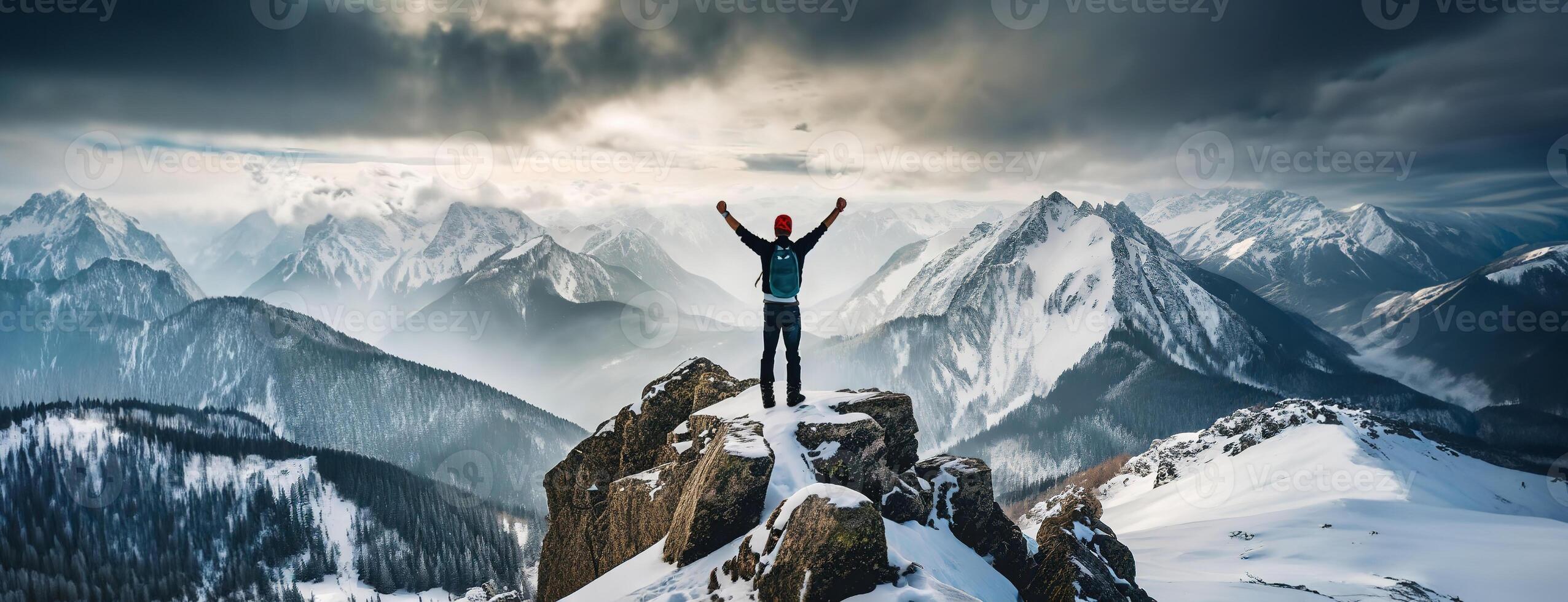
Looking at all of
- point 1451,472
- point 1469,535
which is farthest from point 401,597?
point 1451,472

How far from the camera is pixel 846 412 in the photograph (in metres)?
20.6

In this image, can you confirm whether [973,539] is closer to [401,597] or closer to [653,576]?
[653,576]

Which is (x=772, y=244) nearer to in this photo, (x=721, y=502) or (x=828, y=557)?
(x=721, y=502)

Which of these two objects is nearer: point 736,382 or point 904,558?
point 904,558

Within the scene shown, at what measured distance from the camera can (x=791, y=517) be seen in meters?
13.9

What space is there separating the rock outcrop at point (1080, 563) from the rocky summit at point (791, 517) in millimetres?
72

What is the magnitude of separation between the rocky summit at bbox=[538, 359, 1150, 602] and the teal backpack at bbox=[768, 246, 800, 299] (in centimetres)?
430

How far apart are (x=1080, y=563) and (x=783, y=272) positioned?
47.2 feet

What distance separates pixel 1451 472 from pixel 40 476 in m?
304

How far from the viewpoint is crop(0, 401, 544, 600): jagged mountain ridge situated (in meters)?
136

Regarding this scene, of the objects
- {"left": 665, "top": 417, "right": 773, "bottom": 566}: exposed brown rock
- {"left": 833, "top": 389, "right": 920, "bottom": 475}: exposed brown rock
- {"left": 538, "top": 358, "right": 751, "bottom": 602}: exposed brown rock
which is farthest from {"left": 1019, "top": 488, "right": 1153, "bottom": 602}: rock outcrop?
{"left": 538, "top": 358, "right": 751, "bottom": 602}: exposed brown rock

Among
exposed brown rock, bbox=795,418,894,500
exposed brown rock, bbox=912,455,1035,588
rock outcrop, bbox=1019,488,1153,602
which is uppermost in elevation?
exposed brown rock, bbox=795,418,894,500

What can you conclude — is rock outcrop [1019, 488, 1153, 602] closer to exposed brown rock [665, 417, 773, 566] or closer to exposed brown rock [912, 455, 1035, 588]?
exposed brown rock [912, 455, 1035, 588]

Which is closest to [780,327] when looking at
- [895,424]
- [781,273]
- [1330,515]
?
[781,273]
